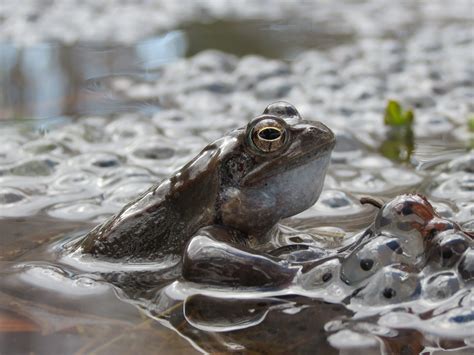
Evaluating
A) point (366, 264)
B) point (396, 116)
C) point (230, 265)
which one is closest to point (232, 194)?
point (230, 265)

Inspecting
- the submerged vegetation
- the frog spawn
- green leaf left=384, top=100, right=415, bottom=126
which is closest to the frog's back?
the frog spawn

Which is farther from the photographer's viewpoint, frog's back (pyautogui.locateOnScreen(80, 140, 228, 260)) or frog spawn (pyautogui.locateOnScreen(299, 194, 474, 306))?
frog's back (pyautogui.locateOnScreen(80, 140, 228, 260))

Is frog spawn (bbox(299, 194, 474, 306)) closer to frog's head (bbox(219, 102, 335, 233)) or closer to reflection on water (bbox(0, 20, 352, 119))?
frog's head (bbox(219, 102, 335, 233))

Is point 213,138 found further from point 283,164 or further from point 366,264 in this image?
point 366,264

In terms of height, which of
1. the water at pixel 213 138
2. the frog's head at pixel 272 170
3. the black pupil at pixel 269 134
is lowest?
the water at pixel 213 138

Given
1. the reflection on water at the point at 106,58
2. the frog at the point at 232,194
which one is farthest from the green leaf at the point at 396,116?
the frog at the point at 232,194

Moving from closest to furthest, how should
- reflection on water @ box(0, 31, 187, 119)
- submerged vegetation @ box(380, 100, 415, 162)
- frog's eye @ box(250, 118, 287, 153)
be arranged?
frog's eye @ box(250, 118, 287, 153)
submerged vegetation @ box(380, 100, 415, 162)
reflection on water @ box(0, 31, 187, 119)

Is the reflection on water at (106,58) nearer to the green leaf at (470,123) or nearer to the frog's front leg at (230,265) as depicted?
the green leaf at (470,123)
